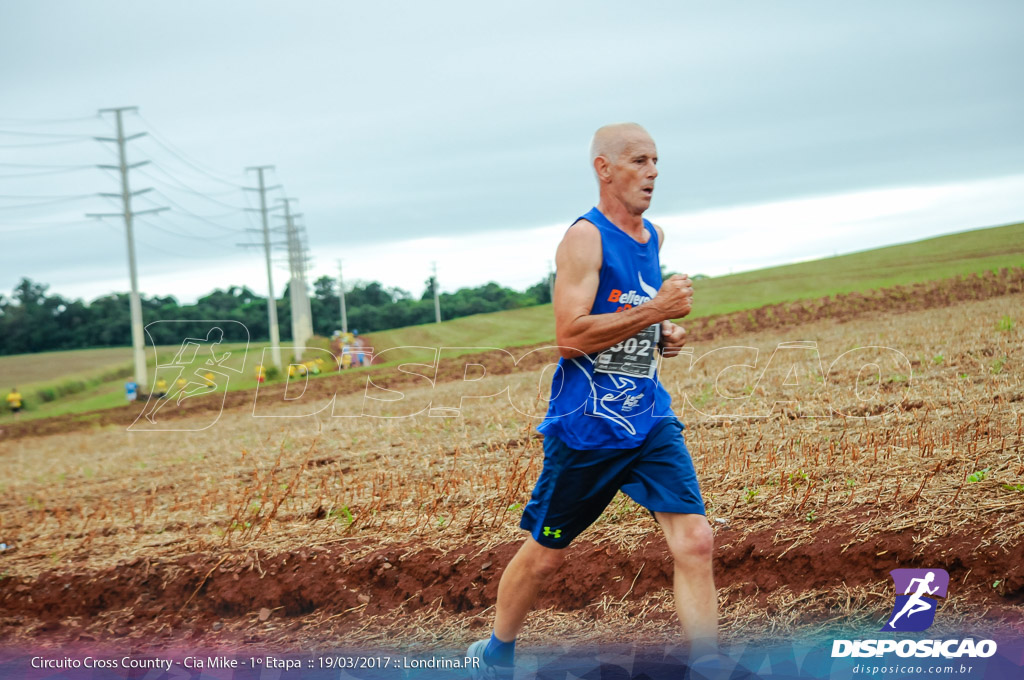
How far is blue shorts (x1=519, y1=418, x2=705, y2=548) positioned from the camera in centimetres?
346

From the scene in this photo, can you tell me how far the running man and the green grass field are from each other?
27.5 meters

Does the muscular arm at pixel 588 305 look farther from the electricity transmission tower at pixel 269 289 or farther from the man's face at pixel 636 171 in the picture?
the electricity transmission tower at pixel 269 289

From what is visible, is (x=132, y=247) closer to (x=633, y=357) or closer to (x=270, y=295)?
(x=270, y=295)

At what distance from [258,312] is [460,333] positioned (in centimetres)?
1768

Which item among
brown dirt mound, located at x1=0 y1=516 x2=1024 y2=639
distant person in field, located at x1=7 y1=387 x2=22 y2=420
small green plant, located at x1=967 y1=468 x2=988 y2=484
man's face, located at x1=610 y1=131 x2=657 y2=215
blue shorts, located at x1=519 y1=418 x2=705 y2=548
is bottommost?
distant person in field, located at x1=7 y1=387 x2=22 y2=420

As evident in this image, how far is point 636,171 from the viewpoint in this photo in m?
3.53

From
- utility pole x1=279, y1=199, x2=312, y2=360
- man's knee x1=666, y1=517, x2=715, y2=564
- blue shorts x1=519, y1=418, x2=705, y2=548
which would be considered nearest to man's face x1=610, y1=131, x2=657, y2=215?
blue shorts x1=519, y1=418, x2=705, y2=548

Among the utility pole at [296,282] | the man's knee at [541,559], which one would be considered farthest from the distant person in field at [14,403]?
the man's knee at [541,559]

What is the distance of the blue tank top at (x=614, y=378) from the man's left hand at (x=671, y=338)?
0.05 metres

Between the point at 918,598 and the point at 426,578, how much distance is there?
274 centimetres

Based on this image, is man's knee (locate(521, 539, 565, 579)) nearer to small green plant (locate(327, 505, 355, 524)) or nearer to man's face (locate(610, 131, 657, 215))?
man's face (locate(610, 131, 657, 215))

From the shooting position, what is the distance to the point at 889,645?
3.92 meters

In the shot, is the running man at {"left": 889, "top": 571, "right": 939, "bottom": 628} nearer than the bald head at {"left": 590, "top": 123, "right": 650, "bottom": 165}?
No

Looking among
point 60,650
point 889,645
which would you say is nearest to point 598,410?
point 889,645
